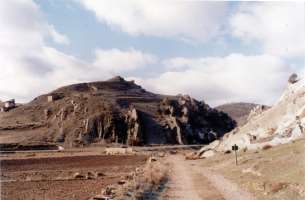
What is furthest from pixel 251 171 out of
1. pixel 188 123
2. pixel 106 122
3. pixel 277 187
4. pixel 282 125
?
pixel 188 123

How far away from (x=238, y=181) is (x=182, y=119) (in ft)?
481

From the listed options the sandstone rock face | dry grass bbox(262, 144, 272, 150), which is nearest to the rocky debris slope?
dry grass bbox(262, 144, 272, 150)

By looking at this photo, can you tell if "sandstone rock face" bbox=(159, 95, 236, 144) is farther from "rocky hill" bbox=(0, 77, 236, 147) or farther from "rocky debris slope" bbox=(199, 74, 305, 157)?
"rocky debris slope" bbox=(199, 74, 305, 157)

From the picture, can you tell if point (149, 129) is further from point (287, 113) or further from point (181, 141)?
point (287, 113)

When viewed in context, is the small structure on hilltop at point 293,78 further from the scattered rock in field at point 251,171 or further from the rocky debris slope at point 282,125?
the scattered rock in field at point 251,171

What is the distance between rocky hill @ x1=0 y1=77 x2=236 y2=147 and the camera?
517 feet

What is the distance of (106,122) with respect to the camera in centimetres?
16525

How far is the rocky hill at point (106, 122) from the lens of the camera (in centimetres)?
15750

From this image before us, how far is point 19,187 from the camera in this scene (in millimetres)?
42656

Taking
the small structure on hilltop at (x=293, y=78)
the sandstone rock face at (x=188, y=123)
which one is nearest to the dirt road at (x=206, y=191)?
the small structure on hilltop at (x=293, y=78)

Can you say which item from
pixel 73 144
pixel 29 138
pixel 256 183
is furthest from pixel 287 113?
pixel 29 138

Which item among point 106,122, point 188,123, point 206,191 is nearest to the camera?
point 206,191

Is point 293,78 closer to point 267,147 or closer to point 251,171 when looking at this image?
point 267,147

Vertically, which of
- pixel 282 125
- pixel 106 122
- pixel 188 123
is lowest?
pixel 282 125
